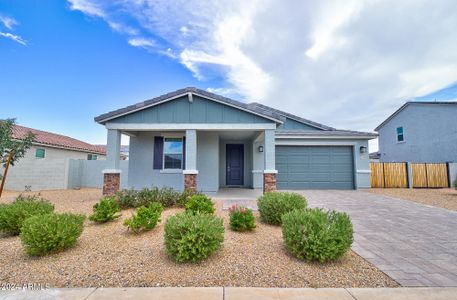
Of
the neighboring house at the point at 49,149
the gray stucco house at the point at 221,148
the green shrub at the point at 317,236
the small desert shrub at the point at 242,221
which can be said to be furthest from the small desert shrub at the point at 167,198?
the neighboring house at the point at 49,149

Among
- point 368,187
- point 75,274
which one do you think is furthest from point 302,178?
point 75,274

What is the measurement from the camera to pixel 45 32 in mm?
8719

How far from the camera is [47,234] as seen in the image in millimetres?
3348

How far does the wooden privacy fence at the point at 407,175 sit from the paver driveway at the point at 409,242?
6091mm

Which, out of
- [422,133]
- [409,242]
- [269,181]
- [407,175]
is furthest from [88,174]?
[422,133]

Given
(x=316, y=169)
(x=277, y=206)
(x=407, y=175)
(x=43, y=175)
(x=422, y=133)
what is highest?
(x=422, y=133)

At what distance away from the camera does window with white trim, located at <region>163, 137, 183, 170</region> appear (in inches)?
406

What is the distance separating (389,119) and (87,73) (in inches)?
926

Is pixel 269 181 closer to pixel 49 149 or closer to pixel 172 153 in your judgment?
pixel 172 153

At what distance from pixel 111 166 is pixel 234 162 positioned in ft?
21.9

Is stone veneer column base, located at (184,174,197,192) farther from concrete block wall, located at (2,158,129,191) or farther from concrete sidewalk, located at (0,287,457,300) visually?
concrete sidewalk, located at (0,287,457,300)

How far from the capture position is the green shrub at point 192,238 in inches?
123

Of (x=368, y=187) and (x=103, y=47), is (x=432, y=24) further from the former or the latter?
(x=103, y=47)

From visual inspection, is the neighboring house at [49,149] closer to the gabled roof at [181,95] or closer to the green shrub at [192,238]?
the gabled roof at [181,95]
